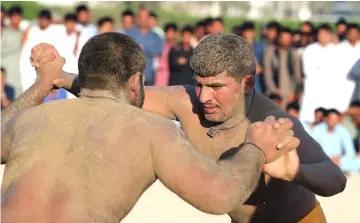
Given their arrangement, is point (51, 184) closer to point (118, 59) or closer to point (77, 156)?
point (77, 156)

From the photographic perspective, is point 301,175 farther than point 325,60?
No

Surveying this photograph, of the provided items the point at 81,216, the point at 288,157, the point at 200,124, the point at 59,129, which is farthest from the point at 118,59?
the point at 200,124

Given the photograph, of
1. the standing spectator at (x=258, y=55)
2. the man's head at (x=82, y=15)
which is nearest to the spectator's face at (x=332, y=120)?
the standing spectator at (x=258, y=55)

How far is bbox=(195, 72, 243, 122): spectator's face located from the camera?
441 centimetres

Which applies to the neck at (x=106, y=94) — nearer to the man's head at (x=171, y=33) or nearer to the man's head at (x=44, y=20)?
the man's head at (x=44, y=20)

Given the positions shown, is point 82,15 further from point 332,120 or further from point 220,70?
point 220,70

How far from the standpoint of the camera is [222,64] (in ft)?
14.4

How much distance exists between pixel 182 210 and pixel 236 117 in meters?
3.85

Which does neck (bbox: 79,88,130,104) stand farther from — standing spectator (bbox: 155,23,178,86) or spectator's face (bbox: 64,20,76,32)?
standing spectator (bbox: 155,23,178,86)

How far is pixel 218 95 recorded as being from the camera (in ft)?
14.5

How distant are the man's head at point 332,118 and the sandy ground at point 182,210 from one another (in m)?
1.19

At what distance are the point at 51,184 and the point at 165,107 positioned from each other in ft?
4.93

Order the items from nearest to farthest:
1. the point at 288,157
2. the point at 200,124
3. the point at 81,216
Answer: the point at 81,216 < the point at 288,157 < the point at 200,124

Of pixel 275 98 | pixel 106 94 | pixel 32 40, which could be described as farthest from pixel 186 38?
pixel 106 94
